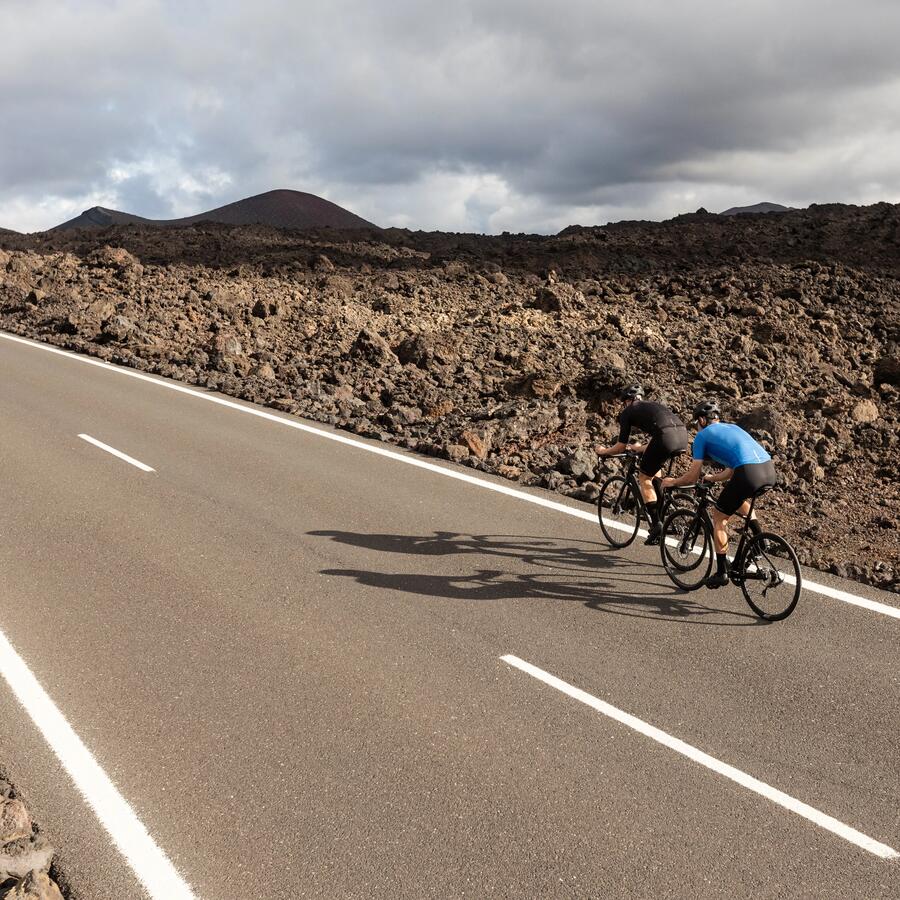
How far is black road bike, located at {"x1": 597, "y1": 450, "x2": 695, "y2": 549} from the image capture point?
8219 mm

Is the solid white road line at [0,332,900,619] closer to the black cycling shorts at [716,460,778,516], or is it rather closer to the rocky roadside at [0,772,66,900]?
the black cycling shorts at [716,460,778,516]

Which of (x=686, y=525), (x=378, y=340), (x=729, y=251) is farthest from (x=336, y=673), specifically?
(x=729, y=251)

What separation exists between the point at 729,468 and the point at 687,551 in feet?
2.97

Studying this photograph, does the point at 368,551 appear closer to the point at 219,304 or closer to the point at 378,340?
the point at 378,340

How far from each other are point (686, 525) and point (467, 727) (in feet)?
11.7

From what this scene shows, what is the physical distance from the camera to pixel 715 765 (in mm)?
4891

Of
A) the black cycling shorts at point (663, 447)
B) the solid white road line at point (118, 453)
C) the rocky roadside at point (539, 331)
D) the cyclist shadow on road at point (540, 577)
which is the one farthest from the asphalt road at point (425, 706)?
the rocky roadside at point (539, 331)

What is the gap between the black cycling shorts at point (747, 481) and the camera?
698 centimetres

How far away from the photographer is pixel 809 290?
70.0 feet

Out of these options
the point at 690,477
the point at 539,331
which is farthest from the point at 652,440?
the point at 539,331

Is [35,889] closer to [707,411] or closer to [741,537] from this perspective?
[741,537]

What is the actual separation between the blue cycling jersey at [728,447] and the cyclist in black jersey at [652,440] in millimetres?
925

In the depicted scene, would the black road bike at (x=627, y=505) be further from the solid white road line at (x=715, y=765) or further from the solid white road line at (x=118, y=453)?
the solid white road line at (x=118, y=453)

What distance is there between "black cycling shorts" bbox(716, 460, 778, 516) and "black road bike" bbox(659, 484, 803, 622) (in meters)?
0.10
